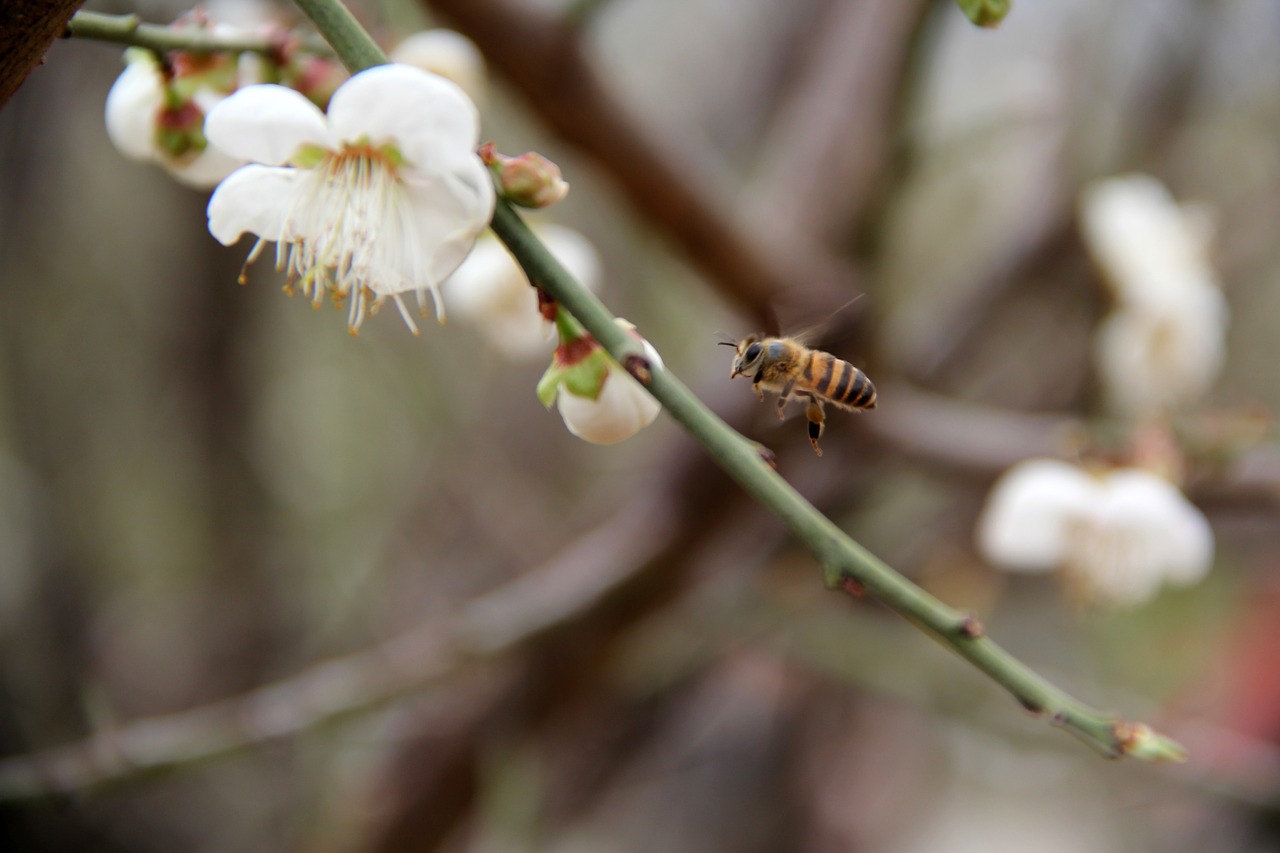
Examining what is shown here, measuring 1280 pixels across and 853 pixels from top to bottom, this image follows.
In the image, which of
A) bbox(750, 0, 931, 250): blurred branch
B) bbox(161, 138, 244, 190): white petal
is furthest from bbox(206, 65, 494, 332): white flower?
bbox(750, 0, 931, 250): blurred branch

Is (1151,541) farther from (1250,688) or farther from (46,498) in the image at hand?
(1250,688)

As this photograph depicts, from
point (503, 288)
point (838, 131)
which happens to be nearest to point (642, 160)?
point (503, 288)

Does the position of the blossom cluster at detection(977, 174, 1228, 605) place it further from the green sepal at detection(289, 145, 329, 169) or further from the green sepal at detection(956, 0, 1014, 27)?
the green sepal at detection(289, 145, 329, 169)

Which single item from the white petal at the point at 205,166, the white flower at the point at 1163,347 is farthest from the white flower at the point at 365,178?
the white flower at the point at 1163,347

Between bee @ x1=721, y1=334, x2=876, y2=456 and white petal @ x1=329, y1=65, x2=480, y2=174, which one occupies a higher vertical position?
white petal @ x1=329, y1=65, x2=480, y2=174

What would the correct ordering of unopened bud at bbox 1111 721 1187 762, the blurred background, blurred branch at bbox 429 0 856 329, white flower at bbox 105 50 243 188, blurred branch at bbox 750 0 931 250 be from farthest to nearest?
1. blurred branch at bbox 750 0 931 250
2. the blurred background
3. blurred branch at bbox 429 0 856 329
4. white flower at bbox 105 50 243 188
5. unopened bud at bbox 1111 721 1187 762

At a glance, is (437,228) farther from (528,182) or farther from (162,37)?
(162,37)
